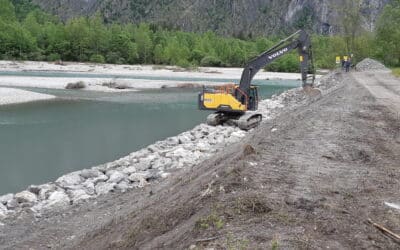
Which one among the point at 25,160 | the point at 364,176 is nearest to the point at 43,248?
the point at 364,176

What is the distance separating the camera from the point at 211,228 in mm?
6980

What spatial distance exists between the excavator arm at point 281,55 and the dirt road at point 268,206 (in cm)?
968

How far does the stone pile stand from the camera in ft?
44.4

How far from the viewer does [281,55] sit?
25.4 m

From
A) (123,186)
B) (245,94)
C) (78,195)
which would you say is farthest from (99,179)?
(245,94)

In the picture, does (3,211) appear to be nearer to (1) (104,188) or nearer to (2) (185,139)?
(1) (104,188)

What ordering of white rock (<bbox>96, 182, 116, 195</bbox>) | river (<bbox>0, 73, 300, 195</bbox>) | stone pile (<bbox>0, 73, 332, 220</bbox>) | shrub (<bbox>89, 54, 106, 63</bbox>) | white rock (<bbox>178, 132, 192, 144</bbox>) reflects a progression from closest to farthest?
stone pile (<bbox>0, 73, 332, 220</bbox>), white rock (<bbox>96, 182, 116, 195</bbox>), river (<bbox>0, 73, 300, 195</bbox>), white rock (<bbox>178, 132, 192, 144</bbox>), shrub (<bbox>89, 54, 106, 63</bbox>)

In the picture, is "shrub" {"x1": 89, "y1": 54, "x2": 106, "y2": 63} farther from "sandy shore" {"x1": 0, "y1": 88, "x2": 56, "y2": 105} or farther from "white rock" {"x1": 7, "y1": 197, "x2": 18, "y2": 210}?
"white rock" {"x1": 7, "y1": 197, "x2": 18, "y2": 210}

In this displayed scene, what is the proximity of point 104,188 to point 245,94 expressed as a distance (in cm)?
1171

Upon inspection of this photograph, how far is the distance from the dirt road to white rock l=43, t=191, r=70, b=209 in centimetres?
55

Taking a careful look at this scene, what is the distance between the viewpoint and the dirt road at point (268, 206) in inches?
268

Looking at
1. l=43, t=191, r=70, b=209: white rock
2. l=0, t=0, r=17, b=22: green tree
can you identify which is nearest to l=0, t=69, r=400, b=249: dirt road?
l=43, t=191, r=70, b=209: white rock

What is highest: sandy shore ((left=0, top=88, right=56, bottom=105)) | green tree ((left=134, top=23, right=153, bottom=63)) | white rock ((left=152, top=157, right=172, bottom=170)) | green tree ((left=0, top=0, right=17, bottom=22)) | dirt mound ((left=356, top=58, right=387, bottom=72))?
green tree ((left=0, top=0, right=17, bottom=22))

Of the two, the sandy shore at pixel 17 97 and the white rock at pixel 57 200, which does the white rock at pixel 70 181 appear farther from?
the sandy shore at pixel 17 97
